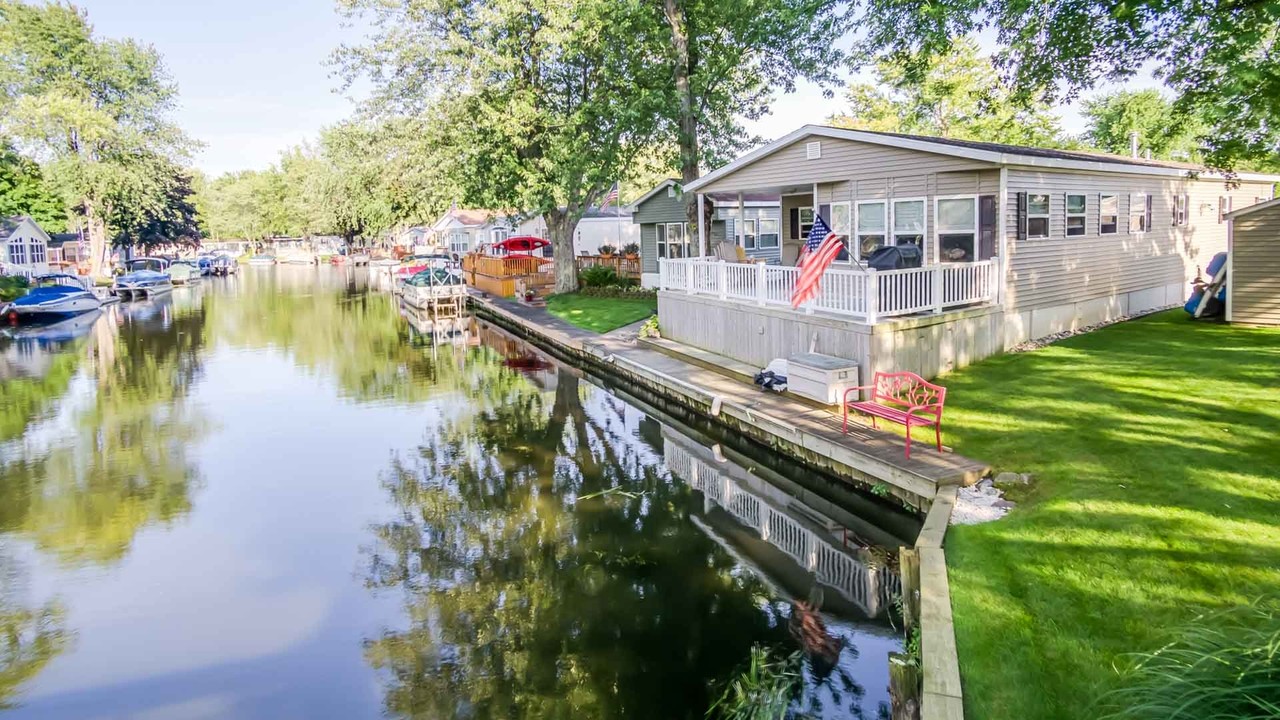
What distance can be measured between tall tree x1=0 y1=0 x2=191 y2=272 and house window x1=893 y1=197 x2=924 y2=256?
55687 millimetres

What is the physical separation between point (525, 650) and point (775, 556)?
11.8ft

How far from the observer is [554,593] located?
9.42 meters

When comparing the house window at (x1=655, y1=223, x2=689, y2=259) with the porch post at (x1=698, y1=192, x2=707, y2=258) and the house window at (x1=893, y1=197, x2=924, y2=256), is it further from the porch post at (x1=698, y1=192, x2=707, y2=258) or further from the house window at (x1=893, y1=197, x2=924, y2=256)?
the house window at (x1=893, y1=197, x2=924, y2=256)

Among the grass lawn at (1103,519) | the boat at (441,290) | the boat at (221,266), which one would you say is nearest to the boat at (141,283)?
the boat at (221,266)

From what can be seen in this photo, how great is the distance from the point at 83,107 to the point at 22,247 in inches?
382

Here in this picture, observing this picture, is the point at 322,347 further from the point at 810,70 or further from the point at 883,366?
the point at 883,366

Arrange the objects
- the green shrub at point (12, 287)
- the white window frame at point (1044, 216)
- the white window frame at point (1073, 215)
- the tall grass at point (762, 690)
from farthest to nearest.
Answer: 1. the green shrub at point (12, 287)
2. the white window frame at point (1073, 215)
3. the white window frame at point (1044, 216)
4. the tall grass at point (762, 690)

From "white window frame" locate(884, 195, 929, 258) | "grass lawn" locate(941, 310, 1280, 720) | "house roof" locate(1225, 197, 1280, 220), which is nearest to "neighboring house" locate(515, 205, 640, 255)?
"white window frame" locate(884, 195, 929, 258)

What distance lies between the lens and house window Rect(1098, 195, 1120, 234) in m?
18.2

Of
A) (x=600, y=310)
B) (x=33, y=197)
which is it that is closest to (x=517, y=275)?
(x=600, y=310)

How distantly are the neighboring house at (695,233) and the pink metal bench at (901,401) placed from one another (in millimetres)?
9836

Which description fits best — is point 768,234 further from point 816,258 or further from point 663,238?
point 816,258

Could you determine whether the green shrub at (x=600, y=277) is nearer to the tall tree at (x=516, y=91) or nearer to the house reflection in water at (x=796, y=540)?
the tall tree at (x=516, y=91)

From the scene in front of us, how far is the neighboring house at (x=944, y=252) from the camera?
14.5 m
